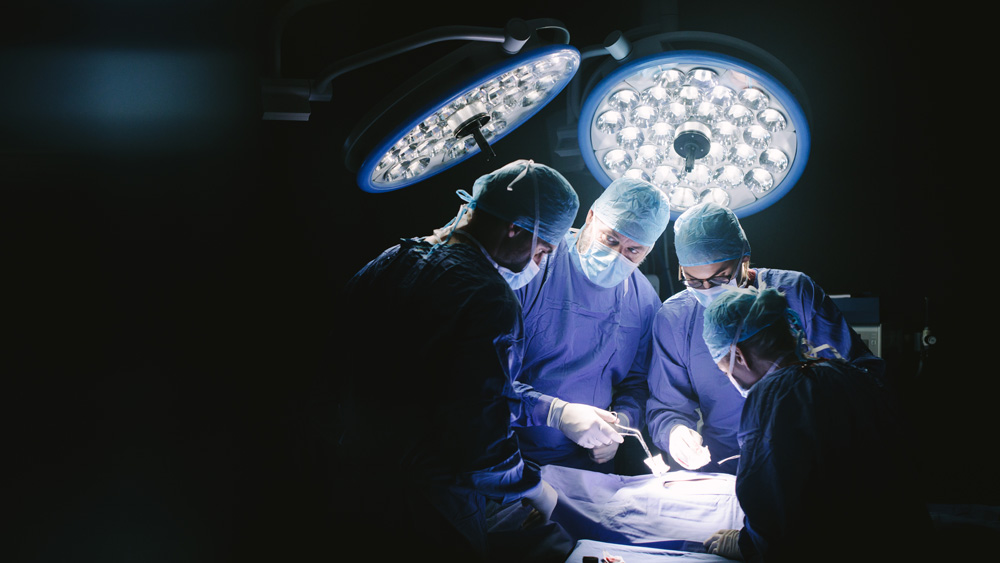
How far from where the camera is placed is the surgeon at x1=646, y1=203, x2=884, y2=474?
2.05 m

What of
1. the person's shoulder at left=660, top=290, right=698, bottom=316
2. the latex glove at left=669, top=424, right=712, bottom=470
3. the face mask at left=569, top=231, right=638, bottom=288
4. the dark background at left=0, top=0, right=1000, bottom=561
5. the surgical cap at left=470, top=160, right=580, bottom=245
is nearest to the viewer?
the dark background at left=0, top=0, right=1000, bottom=561

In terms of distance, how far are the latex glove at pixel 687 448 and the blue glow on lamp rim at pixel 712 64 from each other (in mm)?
883

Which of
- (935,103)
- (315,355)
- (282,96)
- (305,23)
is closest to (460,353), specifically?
(282,96)

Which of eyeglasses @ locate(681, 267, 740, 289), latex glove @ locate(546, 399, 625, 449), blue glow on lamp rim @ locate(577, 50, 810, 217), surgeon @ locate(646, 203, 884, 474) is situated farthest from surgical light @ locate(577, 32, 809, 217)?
latex glove @ locate(546, 399, 625, 449)

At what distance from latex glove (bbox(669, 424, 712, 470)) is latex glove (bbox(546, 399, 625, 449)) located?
34 centimetres

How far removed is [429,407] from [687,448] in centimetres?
111

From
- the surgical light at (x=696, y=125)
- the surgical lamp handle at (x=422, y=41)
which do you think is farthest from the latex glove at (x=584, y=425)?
the surgical lamp handle at (x=422, y=41)

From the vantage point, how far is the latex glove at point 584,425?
181cm

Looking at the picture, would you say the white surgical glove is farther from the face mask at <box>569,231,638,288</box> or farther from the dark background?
the dark background

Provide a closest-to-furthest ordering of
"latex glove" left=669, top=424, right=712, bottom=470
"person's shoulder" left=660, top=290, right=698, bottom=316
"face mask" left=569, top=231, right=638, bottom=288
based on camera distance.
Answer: "latex glove" left=669, top=424, right=712, bottom=470
"face mask" left=569, top=231, right=638, bottom=288
"person's shoulder" left=660, top=290, right=698, bottom=316

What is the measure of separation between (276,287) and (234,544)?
0.97 metres

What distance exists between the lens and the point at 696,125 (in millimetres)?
1764

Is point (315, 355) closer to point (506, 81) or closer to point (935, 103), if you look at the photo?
point (506, 81)

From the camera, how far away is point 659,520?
1788 millimetres
